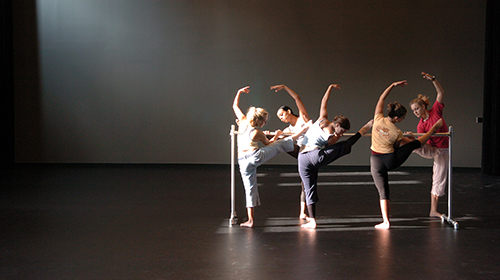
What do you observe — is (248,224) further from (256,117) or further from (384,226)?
(384,226)

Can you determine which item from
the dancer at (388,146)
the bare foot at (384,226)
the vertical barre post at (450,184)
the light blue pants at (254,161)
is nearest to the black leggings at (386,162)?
the dancer at (388,146)

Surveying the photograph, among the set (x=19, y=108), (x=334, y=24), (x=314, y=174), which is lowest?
(x=314, y=174)

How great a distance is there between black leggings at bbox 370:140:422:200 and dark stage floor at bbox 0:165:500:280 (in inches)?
16.2

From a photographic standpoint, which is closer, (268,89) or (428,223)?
(428,223)

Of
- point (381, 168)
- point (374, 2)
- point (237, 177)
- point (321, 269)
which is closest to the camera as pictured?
point (321, 269)

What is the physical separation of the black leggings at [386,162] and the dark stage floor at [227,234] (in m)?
0.41

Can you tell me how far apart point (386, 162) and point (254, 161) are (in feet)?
3.89

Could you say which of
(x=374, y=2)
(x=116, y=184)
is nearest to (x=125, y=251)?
(x=116, y=184)

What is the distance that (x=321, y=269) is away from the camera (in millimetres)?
2850

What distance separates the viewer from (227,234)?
3732 millimetres

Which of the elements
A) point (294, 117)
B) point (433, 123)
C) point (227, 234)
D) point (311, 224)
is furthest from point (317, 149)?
point (433, 123)

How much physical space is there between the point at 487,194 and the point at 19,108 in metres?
8.36

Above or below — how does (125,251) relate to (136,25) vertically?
below

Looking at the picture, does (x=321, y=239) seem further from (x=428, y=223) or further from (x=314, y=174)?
(x=428, y=223)
